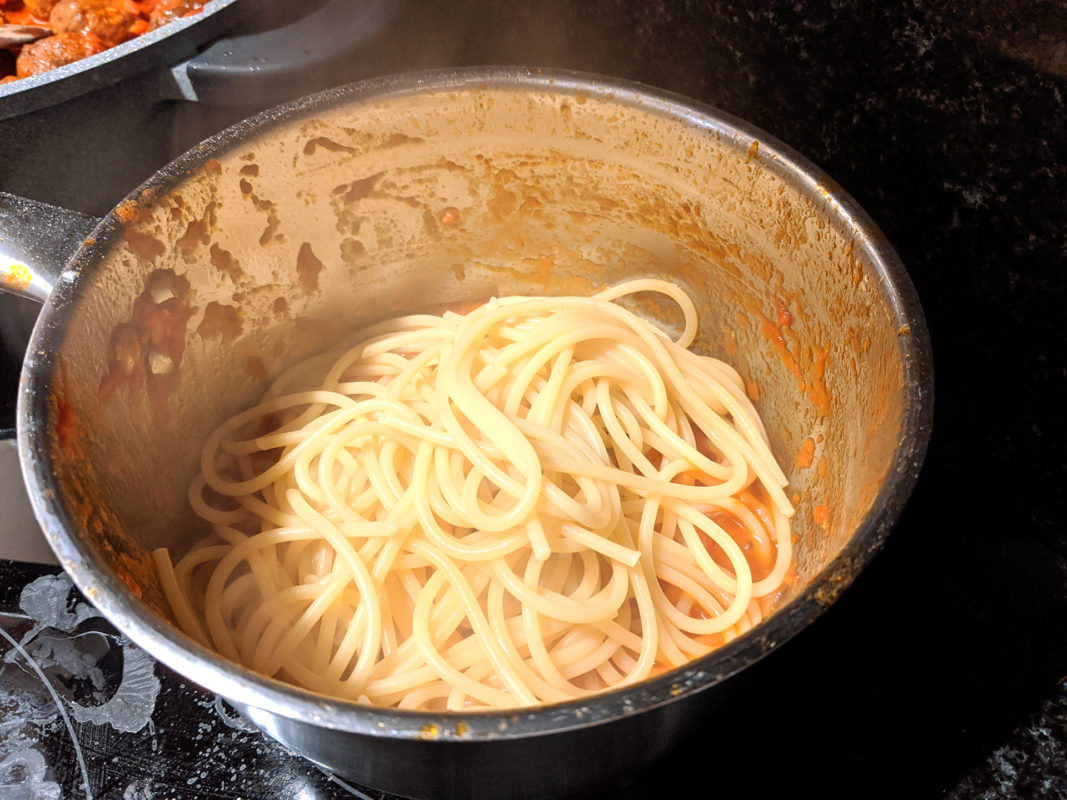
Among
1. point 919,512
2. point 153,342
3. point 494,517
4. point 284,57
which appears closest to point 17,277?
point 153,342

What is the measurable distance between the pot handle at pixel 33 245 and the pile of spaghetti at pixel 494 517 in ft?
1.44

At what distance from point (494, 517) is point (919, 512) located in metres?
0.79

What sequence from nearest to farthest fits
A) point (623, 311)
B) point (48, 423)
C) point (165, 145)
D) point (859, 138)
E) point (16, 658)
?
point (48, 423) → point (16, 658) → point (859, 138) → point (623, 311) → point (165, 145)

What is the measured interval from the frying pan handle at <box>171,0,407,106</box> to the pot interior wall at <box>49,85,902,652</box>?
0.21 metres

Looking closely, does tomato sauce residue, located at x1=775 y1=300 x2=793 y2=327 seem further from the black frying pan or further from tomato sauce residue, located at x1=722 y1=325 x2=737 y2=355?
the black frying pan

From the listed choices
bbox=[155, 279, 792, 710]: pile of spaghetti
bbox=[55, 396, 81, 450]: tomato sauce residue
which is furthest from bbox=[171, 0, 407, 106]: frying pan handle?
bbox=[55, 396, 81, 450]: tomato sauce residue

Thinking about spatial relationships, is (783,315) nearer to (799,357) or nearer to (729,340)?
(799,357)

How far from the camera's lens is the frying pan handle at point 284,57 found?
151 centimetres

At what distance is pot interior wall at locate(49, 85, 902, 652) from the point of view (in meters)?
1.21

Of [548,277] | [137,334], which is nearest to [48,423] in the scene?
[137,334]

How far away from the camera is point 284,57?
152 centimetres

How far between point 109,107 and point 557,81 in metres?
0.82

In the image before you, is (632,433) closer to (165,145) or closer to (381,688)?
(381,688)

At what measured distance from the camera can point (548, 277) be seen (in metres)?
1.80
